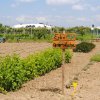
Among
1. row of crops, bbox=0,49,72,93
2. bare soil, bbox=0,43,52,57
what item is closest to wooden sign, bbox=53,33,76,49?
row of crops, bbox=0,49,72,93

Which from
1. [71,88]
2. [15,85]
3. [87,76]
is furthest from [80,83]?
[15,85]

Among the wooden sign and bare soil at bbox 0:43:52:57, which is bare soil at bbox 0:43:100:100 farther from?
bare soil at bbox 0:43:52:57

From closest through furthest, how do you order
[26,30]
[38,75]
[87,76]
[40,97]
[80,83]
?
[40,97]
[80,83]
[38,75]
[87,76]
[26,30]

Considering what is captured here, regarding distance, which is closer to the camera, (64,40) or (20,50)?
(64,40)

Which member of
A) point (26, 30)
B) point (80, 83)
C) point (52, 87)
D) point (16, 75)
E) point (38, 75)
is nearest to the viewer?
point (16, 75)

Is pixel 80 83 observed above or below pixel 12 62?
below

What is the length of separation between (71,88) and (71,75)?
100 inches

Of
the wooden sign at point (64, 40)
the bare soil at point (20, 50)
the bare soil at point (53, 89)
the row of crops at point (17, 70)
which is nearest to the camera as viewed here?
the bare soil at point (53, 89)

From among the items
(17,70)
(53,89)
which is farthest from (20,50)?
(17,70)

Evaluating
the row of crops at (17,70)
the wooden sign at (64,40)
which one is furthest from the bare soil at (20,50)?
the wooden sign at (64,40)

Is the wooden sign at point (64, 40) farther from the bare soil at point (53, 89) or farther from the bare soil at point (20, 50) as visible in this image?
the bare soil at point (20, 50)

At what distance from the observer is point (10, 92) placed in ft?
26.8

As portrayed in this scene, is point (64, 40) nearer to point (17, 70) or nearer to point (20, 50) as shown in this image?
point (17, 70)

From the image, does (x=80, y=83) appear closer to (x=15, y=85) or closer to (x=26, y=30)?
(x=15, y=85)
